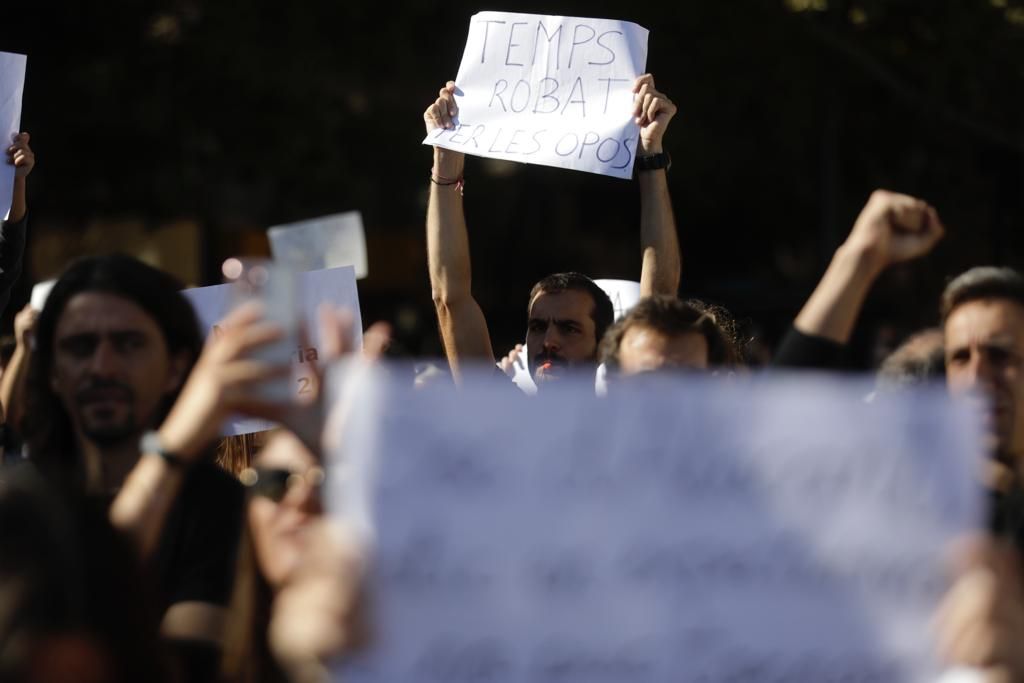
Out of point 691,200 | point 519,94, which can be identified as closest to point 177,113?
point 691,200

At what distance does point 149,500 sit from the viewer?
221 centimetres

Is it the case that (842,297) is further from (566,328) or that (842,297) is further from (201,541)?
(566,328)

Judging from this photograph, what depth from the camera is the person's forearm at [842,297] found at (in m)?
2.38

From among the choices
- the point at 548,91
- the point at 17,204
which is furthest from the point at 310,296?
the point at 548,91

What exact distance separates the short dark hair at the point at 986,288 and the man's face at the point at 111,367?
1388 millimetres

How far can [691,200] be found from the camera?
20.6 meters

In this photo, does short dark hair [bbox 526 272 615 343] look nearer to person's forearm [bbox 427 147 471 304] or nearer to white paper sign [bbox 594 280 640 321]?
person's forearm [bbox 427 147 471 304]

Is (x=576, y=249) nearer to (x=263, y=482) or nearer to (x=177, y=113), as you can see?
(x=177, y=113)

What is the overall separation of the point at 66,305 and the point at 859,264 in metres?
1.34

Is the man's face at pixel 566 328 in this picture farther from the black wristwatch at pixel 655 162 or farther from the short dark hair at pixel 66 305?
the short dark hair at pixel 66 305

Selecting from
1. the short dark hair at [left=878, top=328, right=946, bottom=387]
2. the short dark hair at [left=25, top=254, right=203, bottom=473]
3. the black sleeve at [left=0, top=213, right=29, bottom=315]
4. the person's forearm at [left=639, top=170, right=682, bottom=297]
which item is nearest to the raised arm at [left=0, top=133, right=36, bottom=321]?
the black sleeve at [left=0, top=213, right=29, bottom=315]

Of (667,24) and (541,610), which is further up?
(667,24)

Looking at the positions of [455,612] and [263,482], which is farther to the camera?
[263,482]

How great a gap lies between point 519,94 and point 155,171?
39.9 ft
